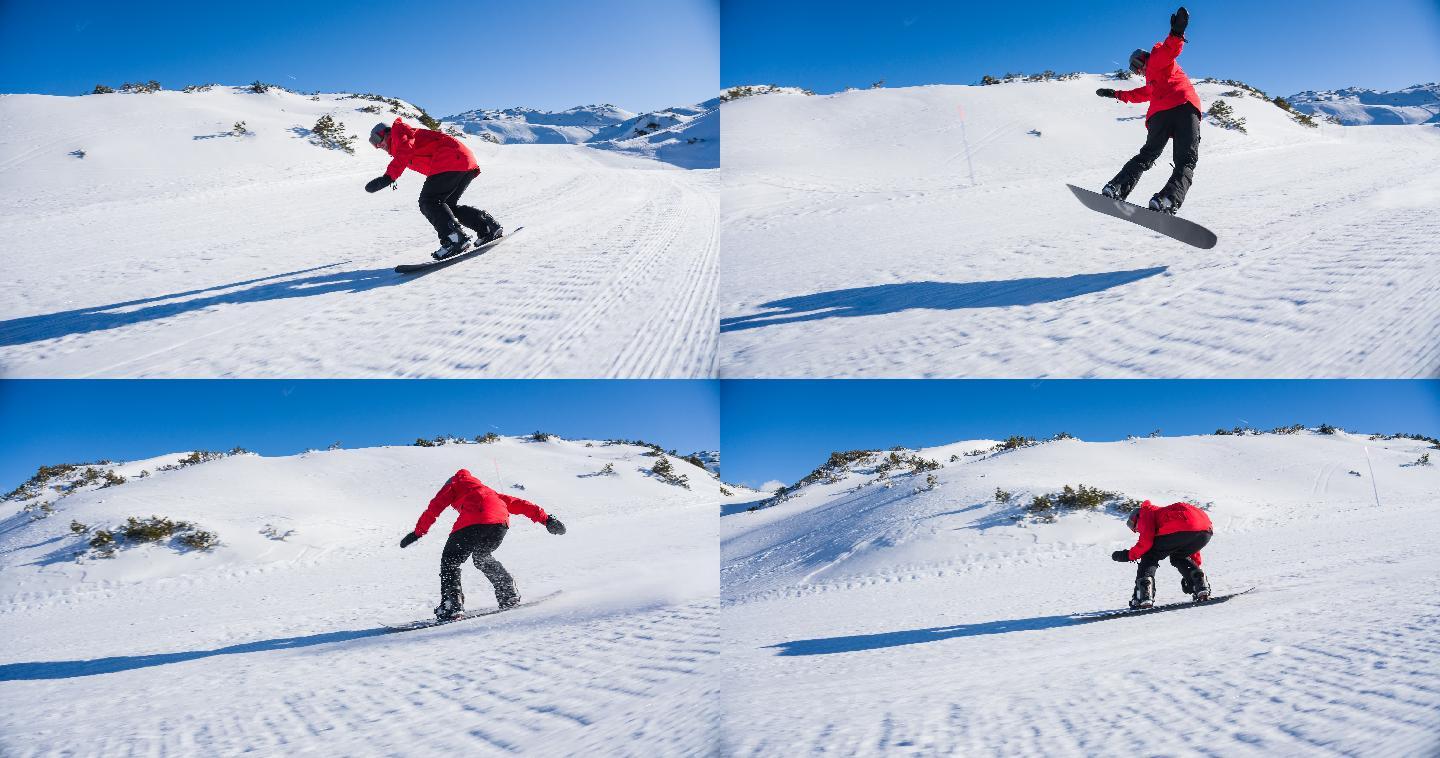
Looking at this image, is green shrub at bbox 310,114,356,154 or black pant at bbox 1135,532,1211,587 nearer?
black pant at bbox 1135,532,1211,587

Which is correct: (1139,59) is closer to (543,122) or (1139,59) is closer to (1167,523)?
(1167,523)

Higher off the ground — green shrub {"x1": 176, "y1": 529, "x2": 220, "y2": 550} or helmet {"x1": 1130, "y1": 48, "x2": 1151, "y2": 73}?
helmet {"x1": 1130, "y1": 48, "x2": 1151, "y2": 73}

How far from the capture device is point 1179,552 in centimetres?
605

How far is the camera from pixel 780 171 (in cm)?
1745

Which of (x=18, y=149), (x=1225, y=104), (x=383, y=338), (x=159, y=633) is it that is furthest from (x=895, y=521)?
(x=1225, y=104)

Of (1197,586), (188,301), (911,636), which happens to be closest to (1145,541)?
(1197,586)

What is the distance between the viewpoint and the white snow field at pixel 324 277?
217 inches

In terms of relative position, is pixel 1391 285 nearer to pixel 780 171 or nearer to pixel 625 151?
pixel 780 171

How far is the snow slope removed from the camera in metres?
127

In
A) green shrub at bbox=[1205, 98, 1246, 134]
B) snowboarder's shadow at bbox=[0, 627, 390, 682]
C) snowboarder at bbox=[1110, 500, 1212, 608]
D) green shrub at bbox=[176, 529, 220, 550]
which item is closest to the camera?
snowboarder's shadow at bbox=[0, 627, 390, 682]

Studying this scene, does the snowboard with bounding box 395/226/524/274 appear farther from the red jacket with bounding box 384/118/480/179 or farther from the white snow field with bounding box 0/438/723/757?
the white snow field with bounding box 0/438/723/757

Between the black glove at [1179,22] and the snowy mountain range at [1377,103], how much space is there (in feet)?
307

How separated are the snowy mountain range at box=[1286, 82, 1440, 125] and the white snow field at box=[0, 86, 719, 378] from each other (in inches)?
3736

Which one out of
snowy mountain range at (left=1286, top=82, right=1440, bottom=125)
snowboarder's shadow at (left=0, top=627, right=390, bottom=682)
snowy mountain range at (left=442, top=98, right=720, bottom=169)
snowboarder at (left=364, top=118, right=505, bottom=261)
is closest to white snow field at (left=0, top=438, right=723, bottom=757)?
snowboarder's shadow at (left=0, top=627, right=390, bottom=682)
